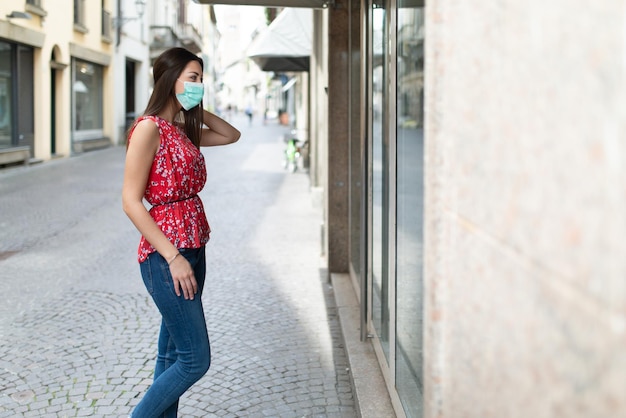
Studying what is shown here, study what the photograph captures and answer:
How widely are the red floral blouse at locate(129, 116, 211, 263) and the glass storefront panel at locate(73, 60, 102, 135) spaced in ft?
69.2

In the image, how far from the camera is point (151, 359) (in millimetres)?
4543

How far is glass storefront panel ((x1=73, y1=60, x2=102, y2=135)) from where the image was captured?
23.0 m

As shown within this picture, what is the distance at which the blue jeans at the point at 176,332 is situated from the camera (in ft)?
9.20

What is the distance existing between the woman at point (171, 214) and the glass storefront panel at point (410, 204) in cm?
84

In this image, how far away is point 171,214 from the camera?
2826 mm

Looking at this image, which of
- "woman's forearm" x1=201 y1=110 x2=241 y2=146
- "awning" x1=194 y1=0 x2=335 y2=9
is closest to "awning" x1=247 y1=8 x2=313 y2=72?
"awning" x1=194 y1=0 x2=335 y2=9

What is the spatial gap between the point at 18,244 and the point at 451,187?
25.0ft

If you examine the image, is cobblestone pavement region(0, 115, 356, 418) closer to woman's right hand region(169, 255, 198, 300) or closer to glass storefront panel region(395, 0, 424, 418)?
glass storefront panel region(395, 0, 424, 418)

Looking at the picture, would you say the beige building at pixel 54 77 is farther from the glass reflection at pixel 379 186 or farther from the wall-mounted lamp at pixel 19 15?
the glass reflection at pixel 379 186

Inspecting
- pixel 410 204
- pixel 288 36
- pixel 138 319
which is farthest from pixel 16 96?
pixel 410 204

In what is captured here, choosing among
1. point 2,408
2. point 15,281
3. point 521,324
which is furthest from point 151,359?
point 521,324

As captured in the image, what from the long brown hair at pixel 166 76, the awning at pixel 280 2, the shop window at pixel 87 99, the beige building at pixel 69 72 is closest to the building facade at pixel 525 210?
the long brown hair at pixel 166 76

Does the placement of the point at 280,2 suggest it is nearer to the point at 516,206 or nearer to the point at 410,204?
the point at 410,204

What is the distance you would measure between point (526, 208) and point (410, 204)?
1.85 meters
